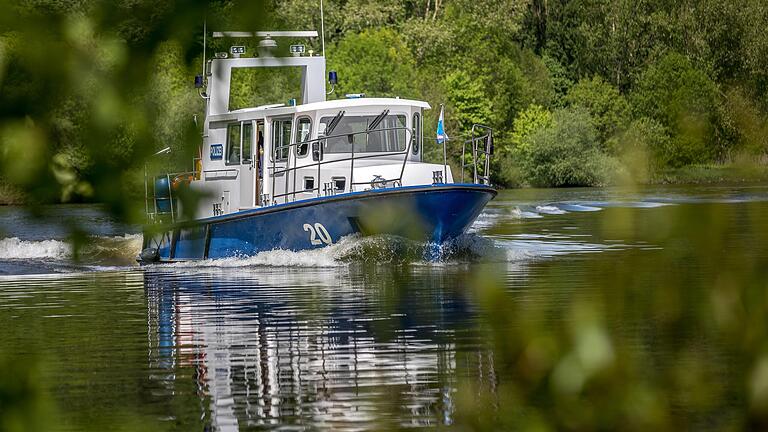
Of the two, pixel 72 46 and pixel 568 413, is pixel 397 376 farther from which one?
pixel 72 46

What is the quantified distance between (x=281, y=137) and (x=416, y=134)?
7.53ft

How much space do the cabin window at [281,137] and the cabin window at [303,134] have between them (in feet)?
0.68

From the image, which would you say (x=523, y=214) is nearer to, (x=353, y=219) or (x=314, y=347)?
(x=353, y=219)

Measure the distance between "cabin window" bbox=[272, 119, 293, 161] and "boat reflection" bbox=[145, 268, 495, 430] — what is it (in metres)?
3.10

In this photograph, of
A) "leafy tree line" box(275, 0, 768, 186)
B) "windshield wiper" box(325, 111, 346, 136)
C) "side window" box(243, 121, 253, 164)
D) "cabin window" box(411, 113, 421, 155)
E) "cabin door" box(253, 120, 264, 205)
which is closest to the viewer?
"windshield wiper" box(325, 111, 346, 136)

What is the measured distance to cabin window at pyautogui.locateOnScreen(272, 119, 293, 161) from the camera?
23828mm

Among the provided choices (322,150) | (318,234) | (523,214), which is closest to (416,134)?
(322,150)

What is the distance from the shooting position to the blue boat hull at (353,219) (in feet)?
73.3

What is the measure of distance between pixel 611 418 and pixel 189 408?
641cm

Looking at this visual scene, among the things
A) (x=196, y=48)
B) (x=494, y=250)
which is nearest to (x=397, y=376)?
(x=196, y=48)

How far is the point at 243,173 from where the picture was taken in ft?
80.6

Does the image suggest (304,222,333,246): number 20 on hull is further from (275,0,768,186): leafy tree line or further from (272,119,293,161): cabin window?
(275,0,768,186): leafy tree line

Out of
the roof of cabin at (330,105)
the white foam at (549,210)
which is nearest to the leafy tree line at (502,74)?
the white foam at (549,210)

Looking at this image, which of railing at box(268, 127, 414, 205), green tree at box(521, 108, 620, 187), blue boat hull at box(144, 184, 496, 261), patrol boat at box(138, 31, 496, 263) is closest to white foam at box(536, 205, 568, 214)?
patrol boat at box(138, 31, 496, 263)
